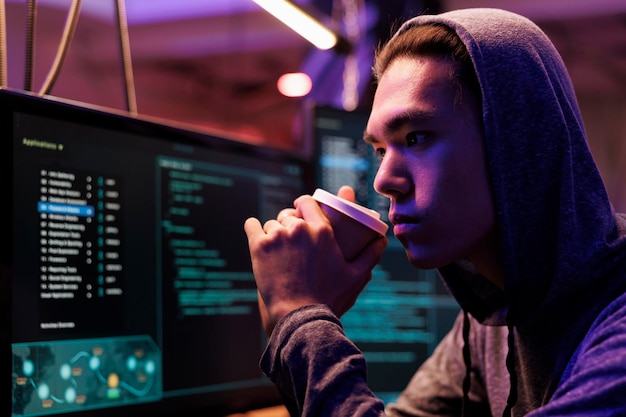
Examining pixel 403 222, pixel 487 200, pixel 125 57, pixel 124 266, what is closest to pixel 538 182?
pixel 487 200

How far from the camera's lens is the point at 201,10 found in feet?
13.3

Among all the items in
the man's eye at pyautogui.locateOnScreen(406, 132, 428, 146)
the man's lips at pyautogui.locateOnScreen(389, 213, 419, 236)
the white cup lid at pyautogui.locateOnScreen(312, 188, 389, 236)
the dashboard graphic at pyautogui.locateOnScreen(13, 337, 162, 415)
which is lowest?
the dashboard graphic at pyautogui.locateOnScreen(13, 337, 162, 415)

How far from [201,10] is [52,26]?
5.01 ft

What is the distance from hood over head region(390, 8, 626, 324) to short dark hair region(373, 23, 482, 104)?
3 cm

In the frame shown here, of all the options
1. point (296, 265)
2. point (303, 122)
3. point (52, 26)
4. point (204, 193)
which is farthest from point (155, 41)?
point (296, 265)

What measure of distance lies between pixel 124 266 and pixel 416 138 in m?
0.44

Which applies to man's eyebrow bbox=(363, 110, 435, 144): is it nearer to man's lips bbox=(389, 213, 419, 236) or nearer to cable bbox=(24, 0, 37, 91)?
man's lips bbox=(389, 213, 419, 236)

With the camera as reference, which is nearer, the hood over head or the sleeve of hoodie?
the sleeve of hoodie

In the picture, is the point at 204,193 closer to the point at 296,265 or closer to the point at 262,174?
the point at 262,174

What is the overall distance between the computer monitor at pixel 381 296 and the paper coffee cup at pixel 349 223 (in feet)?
1.48

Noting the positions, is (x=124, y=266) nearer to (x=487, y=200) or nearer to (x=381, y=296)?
(x=487, y=200)

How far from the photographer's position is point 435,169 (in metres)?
0.88

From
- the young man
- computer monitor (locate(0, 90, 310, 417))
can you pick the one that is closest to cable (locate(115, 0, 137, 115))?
computer monitor (locate(0, 90, 310, 417))

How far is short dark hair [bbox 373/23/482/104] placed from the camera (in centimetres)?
91
